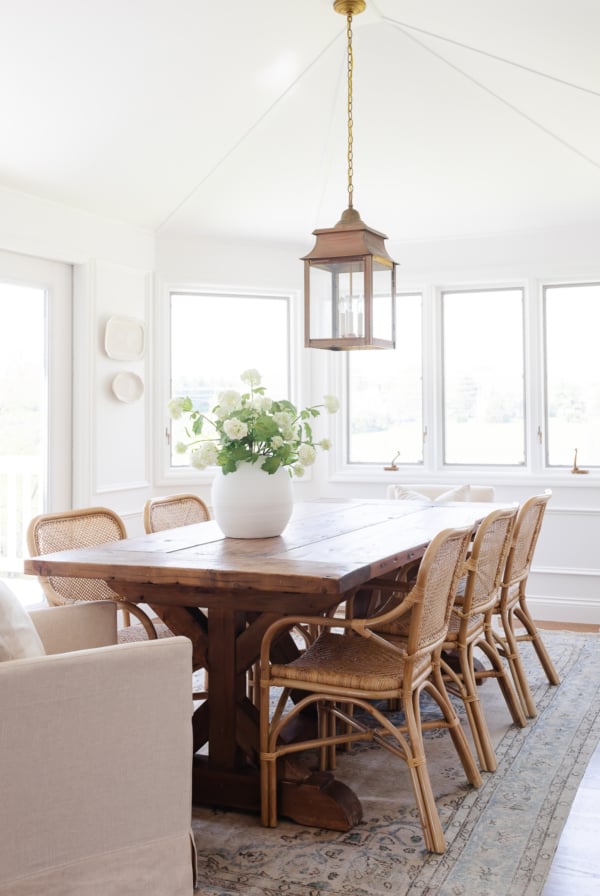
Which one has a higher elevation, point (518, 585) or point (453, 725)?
point (518, 585)

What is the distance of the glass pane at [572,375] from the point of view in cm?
576

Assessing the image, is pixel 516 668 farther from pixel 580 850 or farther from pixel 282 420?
pixel 282 420

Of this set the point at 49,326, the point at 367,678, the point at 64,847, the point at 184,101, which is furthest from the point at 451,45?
the point at 64,847

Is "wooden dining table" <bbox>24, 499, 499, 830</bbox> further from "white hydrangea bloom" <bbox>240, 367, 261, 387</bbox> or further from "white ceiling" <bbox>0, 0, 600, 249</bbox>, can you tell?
"white ceiling" <bbox>0, 0, 600, 249</bbox>

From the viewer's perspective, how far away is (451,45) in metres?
4.01

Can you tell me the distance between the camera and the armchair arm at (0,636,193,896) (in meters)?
Answer: 1.90

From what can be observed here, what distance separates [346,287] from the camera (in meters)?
3.40

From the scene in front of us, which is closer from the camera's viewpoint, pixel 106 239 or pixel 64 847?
pixel 64 847

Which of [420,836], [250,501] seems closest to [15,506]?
[250,501]

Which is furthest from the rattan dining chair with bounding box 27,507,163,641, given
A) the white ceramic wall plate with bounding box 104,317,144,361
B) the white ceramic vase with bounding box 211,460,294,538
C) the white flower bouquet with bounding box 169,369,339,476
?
the white ceramic wall plate with bounding box 104,317,144,361

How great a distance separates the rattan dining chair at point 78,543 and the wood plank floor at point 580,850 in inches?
58.1

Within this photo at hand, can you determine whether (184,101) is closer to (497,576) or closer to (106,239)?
(106,239)

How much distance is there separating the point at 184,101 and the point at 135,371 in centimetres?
171

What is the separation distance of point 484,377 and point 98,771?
4531 millimetres
